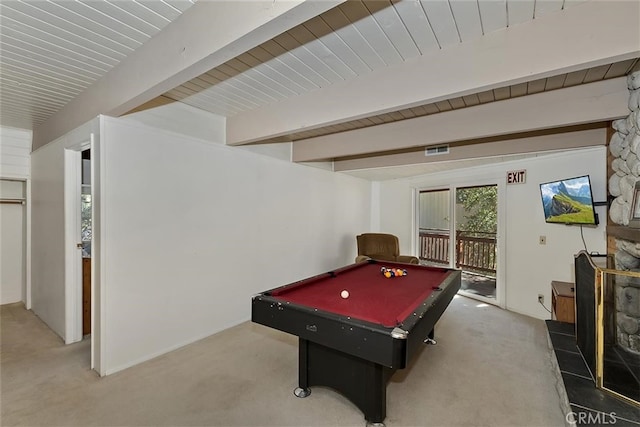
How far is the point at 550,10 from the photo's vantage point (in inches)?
57.8

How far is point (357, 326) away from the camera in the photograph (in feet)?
5.08

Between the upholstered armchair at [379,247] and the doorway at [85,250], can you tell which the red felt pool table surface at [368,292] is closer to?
the upholstered armchair at [379,247]

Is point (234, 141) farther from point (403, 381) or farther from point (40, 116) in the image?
point (403, 381)

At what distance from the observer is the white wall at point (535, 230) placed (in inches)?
130

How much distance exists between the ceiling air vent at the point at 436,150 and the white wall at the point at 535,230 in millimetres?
1149

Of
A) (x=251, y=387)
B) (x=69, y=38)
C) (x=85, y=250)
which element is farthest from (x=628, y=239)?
(x=85, y=250)

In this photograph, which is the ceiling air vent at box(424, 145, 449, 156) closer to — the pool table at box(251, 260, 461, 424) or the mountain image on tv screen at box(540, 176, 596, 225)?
the mountain image on tv screen at box(540, 176, 596, 225)

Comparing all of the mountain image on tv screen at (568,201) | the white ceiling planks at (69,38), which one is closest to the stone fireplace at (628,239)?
the mountain image on tv screen at (568,201)

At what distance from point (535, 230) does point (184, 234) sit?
14.7ft

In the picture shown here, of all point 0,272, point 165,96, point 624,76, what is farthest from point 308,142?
point 0,272

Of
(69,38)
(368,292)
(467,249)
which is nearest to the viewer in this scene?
(69,38)

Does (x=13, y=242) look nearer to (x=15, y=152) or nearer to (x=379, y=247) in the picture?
(x=15, y=152)

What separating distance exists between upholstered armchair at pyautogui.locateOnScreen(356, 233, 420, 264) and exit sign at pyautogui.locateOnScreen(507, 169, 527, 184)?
1.95m

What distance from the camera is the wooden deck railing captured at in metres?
5.08
